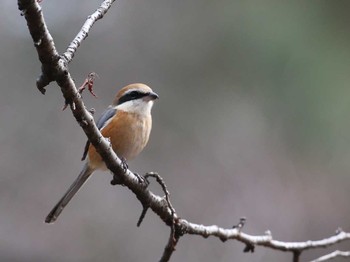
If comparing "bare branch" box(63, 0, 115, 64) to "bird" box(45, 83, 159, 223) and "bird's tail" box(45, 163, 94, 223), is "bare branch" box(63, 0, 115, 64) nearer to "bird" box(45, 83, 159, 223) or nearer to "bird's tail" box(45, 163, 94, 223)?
"bird's tail" box(45, 163, 94, 223)

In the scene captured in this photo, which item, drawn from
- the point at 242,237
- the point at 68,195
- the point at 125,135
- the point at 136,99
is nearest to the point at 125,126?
the point at 125,135

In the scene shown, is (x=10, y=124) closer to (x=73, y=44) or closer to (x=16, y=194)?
(x=16, y=194)

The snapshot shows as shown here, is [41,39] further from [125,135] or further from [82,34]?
[125,135]

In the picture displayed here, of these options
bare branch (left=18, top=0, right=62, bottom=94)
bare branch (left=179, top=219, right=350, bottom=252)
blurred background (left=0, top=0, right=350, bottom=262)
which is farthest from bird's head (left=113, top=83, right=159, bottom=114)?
blurred background (left=0, top=0, right=350, bottom=262)

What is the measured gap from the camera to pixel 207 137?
7.70 m

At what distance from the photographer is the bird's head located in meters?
3.93

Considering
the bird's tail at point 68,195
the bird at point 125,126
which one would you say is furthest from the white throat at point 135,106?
the bird's tail at point 68,195

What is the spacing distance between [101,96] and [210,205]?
5.68ft

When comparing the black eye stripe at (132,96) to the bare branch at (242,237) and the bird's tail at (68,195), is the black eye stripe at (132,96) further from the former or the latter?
the bare branch at (242,237)

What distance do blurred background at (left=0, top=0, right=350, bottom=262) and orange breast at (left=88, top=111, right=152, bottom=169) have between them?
2847mm

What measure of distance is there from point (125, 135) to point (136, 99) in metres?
0.25

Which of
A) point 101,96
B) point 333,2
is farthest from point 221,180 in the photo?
point 333,2

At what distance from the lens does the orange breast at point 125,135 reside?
12.5 ft

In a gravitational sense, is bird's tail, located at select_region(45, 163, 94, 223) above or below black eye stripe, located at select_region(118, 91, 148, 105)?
below
